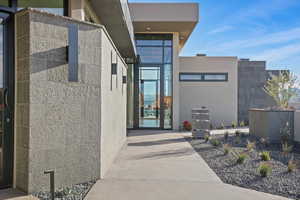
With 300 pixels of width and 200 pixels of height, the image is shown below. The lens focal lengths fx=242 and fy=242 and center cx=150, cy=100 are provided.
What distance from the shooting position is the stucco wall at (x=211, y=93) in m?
13.0

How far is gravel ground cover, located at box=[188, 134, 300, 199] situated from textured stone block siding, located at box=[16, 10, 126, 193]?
2506mm

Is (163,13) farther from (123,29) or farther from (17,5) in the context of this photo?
(17,5)

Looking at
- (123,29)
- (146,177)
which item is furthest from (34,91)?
Answer: (123,29)

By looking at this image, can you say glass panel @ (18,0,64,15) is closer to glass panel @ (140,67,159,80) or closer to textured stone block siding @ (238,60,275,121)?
glass panel @ (140,67,159,80)

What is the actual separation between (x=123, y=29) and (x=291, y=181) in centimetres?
626

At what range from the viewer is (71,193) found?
11.6ft

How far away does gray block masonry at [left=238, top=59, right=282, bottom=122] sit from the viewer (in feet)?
46.4

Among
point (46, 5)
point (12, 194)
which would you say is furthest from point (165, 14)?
point (12, 194)

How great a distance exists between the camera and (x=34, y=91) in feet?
11.3

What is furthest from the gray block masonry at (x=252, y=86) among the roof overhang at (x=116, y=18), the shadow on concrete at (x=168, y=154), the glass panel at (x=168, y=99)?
the shadow on concrete at (x=168, y=154)

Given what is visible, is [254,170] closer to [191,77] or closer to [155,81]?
[155,81]

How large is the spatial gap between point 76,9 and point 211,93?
9.41m

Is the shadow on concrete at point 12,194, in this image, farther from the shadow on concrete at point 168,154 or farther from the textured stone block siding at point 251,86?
the textured stone block siding at point 251,86

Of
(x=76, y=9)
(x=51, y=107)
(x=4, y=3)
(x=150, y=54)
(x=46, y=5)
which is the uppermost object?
(x=150, y=54)
